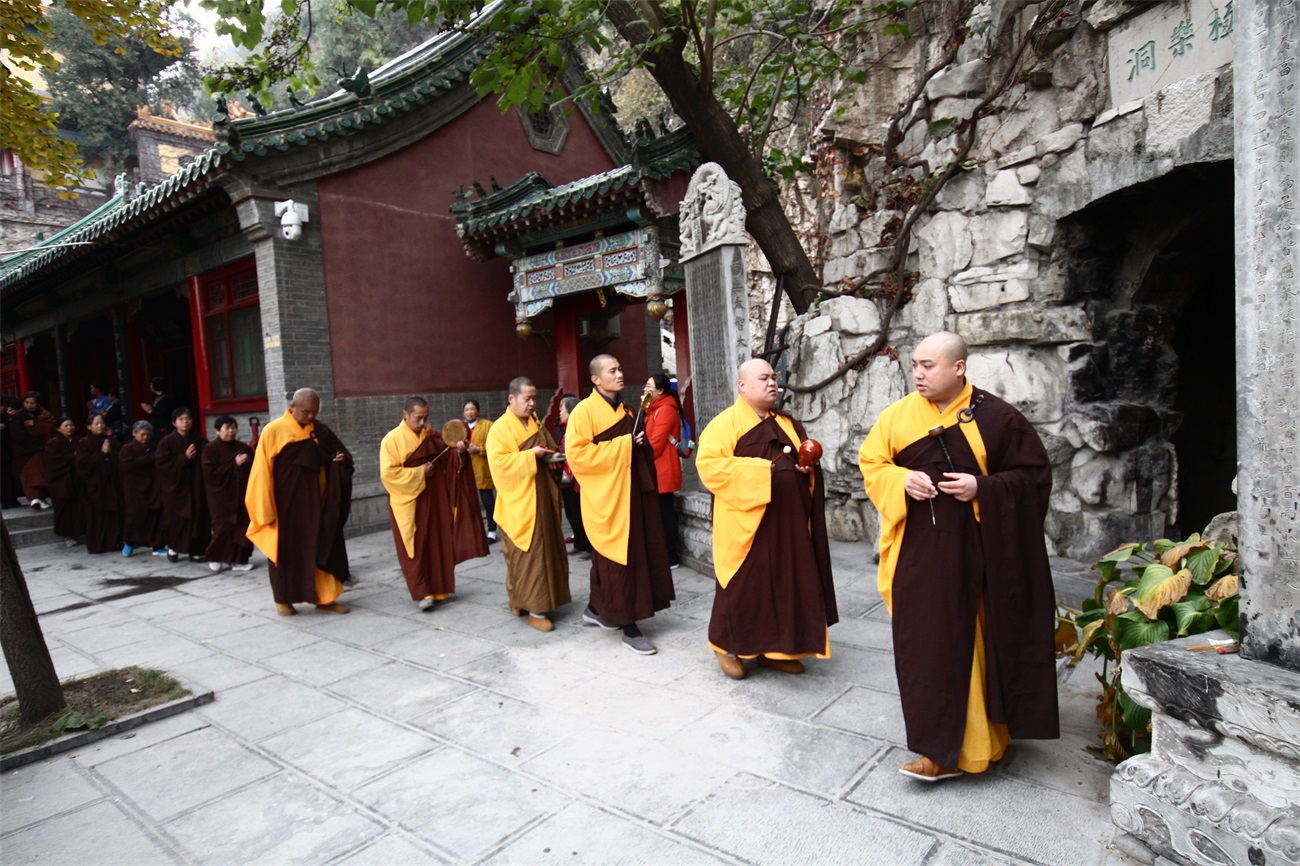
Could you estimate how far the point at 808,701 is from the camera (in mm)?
3625

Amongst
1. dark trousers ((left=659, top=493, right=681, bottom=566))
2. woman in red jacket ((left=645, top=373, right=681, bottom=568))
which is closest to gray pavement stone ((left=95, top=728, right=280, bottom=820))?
woman in red jacket ((left=645, top=373, right=681, bottom=568))

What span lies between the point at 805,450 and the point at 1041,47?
11.7 ft

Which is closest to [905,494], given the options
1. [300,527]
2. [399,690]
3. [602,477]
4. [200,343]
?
[602,477]

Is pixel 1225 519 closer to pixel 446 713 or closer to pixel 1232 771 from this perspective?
pixel 1232 771

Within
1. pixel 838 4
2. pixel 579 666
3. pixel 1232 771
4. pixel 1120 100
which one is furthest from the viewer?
pixel 838 4

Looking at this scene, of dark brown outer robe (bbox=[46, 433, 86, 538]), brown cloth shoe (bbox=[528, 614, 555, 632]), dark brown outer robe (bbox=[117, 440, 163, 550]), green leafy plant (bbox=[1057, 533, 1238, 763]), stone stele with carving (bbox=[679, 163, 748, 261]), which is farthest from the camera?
dark brown outer robe (bbox=[46, 433, 86, 538])

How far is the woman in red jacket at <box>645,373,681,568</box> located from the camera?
6.30m

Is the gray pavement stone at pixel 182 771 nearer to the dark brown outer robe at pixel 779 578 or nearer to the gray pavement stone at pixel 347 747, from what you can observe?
the gray pavement stone at pixel 347 747

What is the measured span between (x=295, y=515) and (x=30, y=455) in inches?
341

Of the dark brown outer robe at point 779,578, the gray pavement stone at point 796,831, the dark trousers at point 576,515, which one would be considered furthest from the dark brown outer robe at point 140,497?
the gray pavement stone at point 796,831

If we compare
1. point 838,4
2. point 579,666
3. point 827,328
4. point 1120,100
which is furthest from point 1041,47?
point 579,666

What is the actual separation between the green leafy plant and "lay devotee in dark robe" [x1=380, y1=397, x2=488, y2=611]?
422 centimetres

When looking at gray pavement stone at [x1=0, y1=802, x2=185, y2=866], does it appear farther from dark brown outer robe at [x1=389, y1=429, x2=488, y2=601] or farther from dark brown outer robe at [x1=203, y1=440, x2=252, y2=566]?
dark brown outer robe at [x1=203, y1=440, x2=252, y2=566]

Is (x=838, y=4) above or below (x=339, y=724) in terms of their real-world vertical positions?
above
